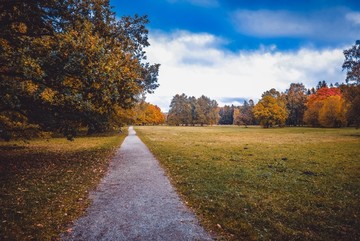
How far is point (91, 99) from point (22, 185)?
4899 millimetres

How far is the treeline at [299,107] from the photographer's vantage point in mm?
37656

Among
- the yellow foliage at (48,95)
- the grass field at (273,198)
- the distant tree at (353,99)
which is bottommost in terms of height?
the grass field at (273,198)

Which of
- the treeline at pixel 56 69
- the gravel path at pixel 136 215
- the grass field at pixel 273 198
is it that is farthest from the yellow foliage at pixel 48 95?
the grass field at pixel 273 198

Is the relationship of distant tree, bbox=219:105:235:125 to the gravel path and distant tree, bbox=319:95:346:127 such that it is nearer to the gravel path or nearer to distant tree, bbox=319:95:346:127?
distant tree, bbox=319:95:346:127

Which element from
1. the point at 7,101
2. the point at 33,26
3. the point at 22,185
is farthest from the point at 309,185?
the point at 33,26

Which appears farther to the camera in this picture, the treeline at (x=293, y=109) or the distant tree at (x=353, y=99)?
the treeline at (x=293, y=109)

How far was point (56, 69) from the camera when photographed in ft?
34.7

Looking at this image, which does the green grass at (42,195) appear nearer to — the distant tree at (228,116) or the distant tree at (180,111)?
the distant tree at (180,111)

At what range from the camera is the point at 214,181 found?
32.4 ft

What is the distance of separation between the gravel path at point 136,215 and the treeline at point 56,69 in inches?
Result: 176

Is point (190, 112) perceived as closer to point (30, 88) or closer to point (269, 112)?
point (269, 112)

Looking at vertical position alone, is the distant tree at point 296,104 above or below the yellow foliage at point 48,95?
above

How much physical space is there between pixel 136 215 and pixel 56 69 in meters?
→ 7.90

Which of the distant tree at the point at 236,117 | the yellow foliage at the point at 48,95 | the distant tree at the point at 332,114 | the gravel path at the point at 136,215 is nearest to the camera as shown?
the gravel path at the point at 136,215
